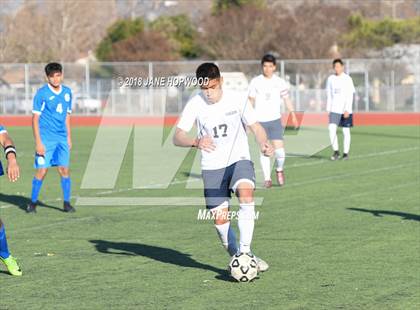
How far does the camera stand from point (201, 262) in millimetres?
10375

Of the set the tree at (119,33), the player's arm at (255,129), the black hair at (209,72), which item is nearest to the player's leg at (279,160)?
the player's arm at (255,129)

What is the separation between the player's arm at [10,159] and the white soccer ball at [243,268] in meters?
2.04

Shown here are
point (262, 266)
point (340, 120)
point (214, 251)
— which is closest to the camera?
point (262, 266)

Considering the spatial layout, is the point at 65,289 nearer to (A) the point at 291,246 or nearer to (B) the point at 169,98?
(A) the point at 291,246

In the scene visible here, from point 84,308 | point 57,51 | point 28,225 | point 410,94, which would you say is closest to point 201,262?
point 84,308

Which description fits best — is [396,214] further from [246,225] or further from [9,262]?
[9,262]

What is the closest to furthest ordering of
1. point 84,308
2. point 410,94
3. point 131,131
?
point 84,308 → point 131,131 → point 410,94

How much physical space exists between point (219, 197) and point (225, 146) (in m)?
0.48

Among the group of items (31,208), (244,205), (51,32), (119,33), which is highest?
(51,32)

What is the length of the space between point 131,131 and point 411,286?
2995 cm

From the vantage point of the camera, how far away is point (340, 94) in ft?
75.2

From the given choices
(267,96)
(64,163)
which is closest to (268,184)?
(267,96)

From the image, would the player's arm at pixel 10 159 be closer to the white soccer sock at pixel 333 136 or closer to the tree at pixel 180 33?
the white soccer sock at pixel 333 136

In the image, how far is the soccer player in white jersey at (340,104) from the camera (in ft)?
74.9
